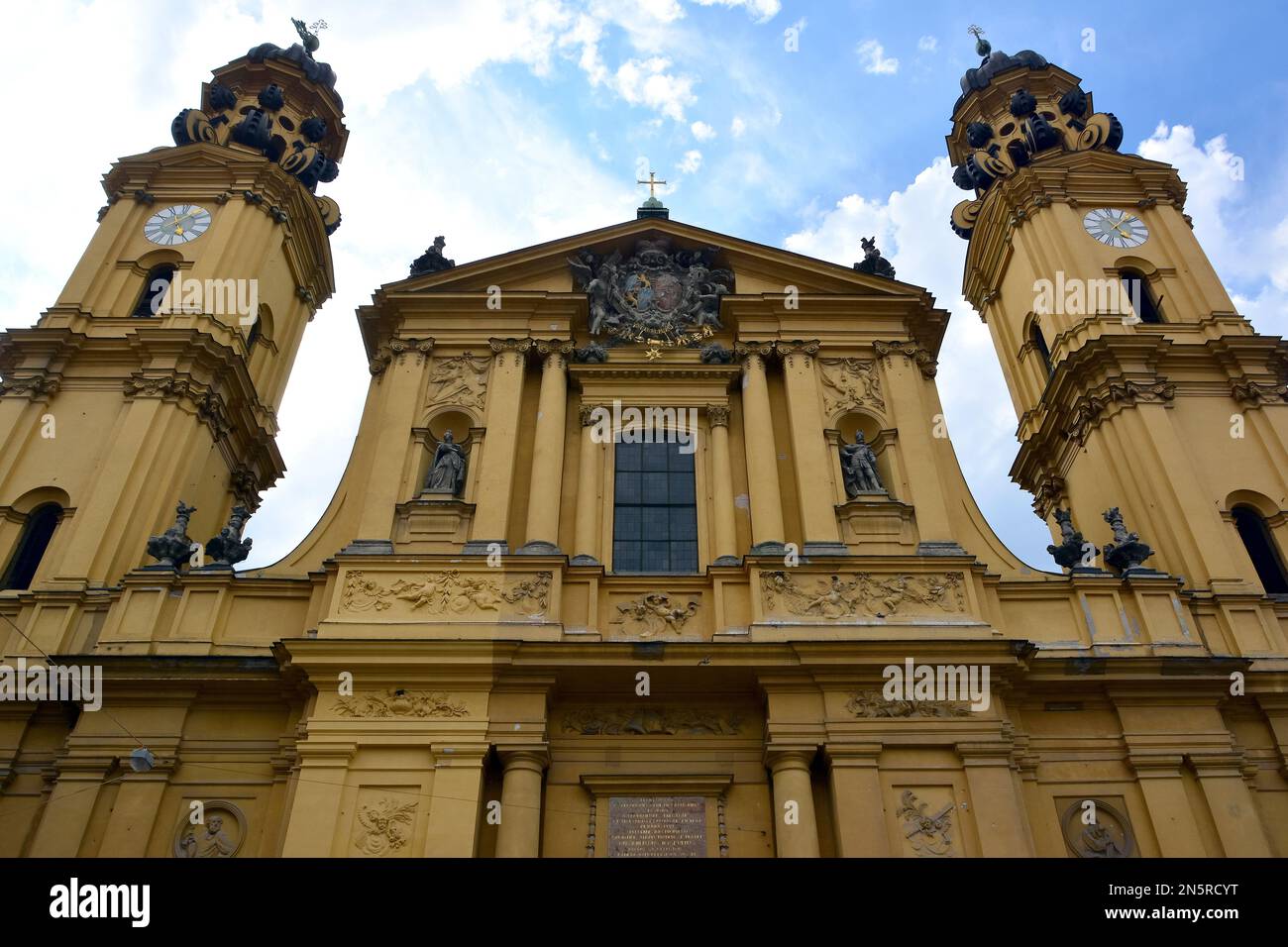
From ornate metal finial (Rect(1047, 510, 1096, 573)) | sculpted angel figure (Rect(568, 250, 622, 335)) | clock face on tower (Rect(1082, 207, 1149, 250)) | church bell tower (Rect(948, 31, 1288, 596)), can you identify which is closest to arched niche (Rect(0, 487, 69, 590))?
sculpted angel figure (Rect(568, 250, 622, 335))

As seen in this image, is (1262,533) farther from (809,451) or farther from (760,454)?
(760,454)

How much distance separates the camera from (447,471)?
44.4ft

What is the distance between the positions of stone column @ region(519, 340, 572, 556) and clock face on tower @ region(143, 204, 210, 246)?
25.2 feet

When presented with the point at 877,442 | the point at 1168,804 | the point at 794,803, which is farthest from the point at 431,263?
the point at 1168,804

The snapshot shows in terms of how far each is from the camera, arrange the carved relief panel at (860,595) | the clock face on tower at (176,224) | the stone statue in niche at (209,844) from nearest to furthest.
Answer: the stone statue in niche at (209,844)
the carved relief panel at (860,595)
the clock face on tower at (176,224)

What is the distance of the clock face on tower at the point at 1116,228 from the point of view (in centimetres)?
1858

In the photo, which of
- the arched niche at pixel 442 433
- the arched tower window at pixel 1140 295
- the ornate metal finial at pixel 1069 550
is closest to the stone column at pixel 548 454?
the arched niche at pixel 442 433

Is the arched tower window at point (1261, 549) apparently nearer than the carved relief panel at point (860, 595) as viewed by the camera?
No

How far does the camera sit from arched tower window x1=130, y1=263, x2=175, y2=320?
56.0 feet

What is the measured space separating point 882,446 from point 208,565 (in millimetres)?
9378

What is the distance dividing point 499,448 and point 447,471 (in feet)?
2.56

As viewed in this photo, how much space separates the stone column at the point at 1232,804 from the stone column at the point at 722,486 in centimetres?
587

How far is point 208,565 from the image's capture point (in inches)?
499

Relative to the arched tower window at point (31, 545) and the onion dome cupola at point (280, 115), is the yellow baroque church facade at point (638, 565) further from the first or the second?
the onion dome cupola at point (280, 115)
